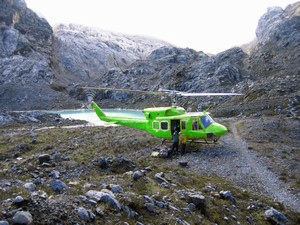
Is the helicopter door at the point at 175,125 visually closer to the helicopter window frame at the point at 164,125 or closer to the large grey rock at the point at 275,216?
the helicopter window frame at the point at 164,125

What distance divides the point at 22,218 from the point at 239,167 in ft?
38.5

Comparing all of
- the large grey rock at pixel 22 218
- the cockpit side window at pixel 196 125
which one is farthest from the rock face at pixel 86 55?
the large grey rock at pixel 22 218

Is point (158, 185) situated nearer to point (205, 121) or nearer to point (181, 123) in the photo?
point (181, 123)

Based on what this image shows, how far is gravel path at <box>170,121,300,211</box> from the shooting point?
11.0m

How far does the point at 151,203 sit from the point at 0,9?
130 meters

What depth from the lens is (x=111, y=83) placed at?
317ft

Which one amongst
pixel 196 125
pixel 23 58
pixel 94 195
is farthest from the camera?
pixel 23 58

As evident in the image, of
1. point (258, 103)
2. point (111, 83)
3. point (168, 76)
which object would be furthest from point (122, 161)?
point (111, 83)

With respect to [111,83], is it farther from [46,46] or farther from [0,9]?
[0,9]

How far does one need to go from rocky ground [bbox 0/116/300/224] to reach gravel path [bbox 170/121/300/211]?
4 centimetres

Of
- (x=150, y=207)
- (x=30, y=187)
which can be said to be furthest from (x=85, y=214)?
(x=30, y=187)

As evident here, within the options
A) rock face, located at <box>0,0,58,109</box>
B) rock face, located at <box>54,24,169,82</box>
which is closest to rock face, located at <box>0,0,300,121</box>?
rock face, located at <box>0,0,58,109</box>

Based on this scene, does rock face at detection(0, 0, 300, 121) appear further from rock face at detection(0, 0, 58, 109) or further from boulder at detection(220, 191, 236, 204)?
boulder at detection(220, 191, 236, 204)

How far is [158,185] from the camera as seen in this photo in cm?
998
